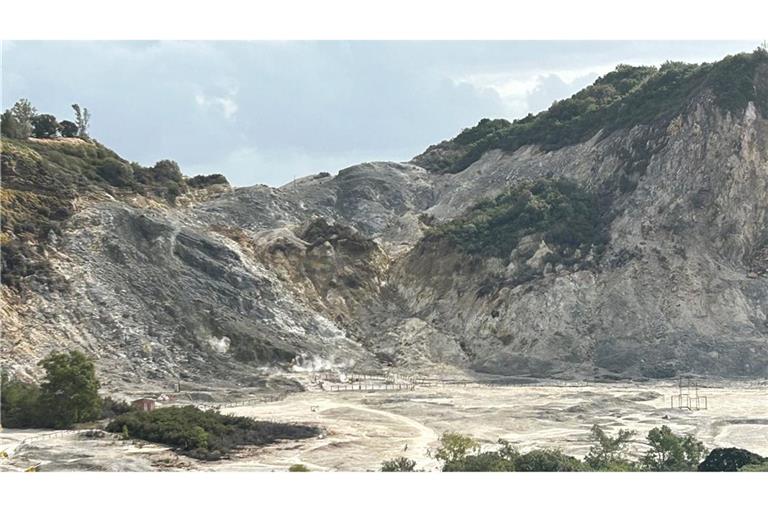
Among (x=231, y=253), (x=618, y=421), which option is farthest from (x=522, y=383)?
(x=231, y=253)

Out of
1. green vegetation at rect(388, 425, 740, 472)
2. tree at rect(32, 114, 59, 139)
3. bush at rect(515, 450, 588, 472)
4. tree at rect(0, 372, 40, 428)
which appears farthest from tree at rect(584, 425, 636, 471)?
tree at rect(32, 114, 59, 139)

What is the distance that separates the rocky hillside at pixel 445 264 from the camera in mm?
67750

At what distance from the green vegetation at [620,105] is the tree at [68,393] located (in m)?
55.8

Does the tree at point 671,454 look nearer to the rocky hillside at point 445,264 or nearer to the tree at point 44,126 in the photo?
the rocky hillside at point 445,264

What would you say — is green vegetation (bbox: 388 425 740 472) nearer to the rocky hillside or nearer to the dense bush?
the rocky hillside

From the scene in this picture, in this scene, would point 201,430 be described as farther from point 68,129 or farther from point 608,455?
point 68,129

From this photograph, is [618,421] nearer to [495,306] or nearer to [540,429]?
[540,429]

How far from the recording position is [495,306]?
255 ft

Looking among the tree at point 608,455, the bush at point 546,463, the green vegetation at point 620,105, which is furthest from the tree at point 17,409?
the green vegetation at point 620,105

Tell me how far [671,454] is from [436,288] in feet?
143

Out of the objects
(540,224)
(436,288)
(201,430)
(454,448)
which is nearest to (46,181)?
(436,288)

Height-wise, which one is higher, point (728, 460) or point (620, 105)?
point (620, 105)

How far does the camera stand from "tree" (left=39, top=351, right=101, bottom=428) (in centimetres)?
4950

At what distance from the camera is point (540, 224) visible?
84.6 m
